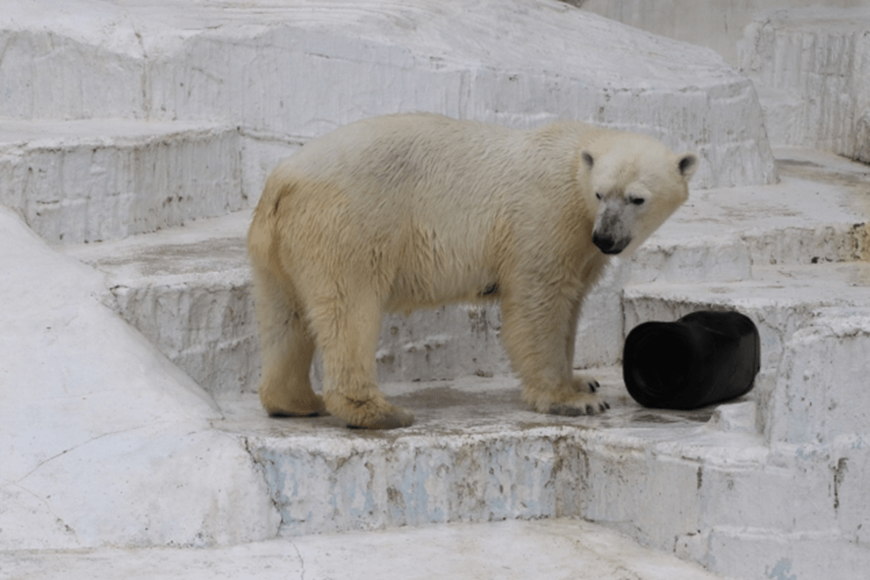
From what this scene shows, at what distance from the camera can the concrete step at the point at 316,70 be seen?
6.06m

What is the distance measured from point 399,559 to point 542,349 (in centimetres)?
110

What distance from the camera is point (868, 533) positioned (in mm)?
3145

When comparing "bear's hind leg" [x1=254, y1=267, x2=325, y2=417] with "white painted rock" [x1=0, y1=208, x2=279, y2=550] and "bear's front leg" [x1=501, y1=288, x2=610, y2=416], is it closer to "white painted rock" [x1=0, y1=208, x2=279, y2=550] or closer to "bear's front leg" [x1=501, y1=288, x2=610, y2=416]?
"white painted rock" [x1=0, y1=208, x2=279, y2=550]

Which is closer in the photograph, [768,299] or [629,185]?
[629,185]

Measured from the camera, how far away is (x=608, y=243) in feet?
12.2

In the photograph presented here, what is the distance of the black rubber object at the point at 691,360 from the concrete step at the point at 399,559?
2.85ft

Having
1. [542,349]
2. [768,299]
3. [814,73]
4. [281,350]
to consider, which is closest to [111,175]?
[281,350]

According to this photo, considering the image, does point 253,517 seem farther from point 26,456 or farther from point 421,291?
point 421,291

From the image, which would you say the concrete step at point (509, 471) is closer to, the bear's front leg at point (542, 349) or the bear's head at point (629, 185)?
the bear's front leg at point (542, 349)

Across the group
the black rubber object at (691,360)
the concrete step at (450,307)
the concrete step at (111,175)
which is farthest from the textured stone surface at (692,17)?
the black rubber object at (691,360)

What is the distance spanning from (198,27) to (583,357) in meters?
3.02

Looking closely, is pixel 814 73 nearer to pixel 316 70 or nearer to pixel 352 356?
pixel 316 70

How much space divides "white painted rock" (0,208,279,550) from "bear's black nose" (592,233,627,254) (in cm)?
140

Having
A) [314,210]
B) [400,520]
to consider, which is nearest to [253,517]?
[400,520]
